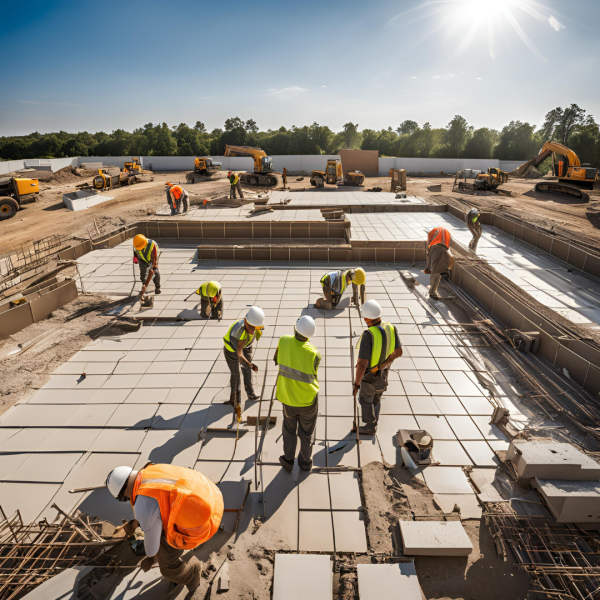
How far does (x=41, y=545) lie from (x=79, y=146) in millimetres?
50373

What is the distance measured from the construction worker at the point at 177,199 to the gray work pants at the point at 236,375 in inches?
421

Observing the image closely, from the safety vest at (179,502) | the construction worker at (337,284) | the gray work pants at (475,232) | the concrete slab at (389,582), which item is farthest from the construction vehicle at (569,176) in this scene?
the safety vest at (179,502)

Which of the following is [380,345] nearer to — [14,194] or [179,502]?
[179,502]

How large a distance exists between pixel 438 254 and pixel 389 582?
239 inches

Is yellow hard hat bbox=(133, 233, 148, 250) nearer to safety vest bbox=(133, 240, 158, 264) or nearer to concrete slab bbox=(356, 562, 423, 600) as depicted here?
safety vest bbox=(133, 240, 158, 264)

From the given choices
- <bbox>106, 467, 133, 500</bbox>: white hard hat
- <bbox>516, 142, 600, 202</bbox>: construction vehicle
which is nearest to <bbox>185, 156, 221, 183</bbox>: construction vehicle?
<bbox>516, 142, 600, 202</bbox>: construction vehicle

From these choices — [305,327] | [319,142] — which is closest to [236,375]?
[305,327]

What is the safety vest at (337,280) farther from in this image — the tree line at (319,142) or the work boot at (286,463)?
the tree line at (319,142)

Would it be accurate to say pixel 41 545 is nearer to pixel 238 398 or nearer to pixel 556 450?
pixel 238 398

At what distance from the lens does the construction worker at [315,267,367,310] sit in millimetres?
6664

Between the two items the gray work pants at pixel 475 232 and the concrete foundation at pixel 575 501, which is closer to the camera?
the concrete foundation at pixel 575 501

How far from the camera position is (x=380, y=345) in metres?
3.79

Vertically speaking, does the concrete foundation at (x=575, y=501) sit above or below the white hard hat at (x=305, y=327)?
below

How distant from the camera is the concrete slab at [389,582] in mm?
2543
